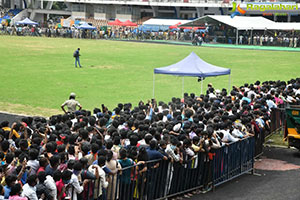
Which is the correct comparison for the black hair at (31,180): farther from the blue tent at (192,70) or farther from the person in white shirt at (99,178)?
the blue tent at (192,70)

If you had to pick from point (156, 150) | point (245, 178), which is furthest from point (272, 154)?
point (156, 150)

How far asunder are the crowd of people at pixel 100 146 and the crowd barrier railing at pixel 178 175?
0.04m

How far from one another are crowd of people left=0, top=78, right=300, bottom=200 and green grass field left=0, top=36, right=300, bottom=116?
6.97 m

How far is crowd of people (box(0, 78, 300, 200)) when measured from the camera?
7422mm

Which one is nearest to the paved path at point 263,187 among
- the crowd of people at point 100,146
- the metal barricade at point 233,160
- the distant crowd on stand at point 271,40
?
the metal barricade at point 233,160

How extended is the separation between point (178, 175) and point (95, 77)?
18445 mm

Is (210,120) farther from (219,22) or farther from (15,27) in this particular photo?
(15,27)

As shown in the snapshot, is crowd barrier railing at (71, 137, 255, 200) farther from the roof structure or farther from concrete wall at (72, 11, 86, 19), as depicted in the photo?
concrete wall at (72, 11, 86, 19)

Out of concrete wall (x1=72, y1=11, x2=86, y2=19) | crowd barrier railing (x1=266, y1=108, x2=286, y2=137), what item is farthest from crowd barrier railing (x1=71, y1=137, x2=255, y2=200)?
concrete wall (x1=72, y1=11, x2=86, y2=19)

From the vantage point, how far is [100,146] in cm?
896

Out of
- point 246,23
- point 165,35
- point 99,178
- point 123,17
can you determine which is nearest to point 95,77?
point 99,178

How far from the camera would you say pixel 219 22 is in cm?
5972

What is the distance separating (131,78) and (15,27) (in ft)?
149

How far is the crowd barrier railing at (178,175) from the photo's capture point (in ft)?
27.2
